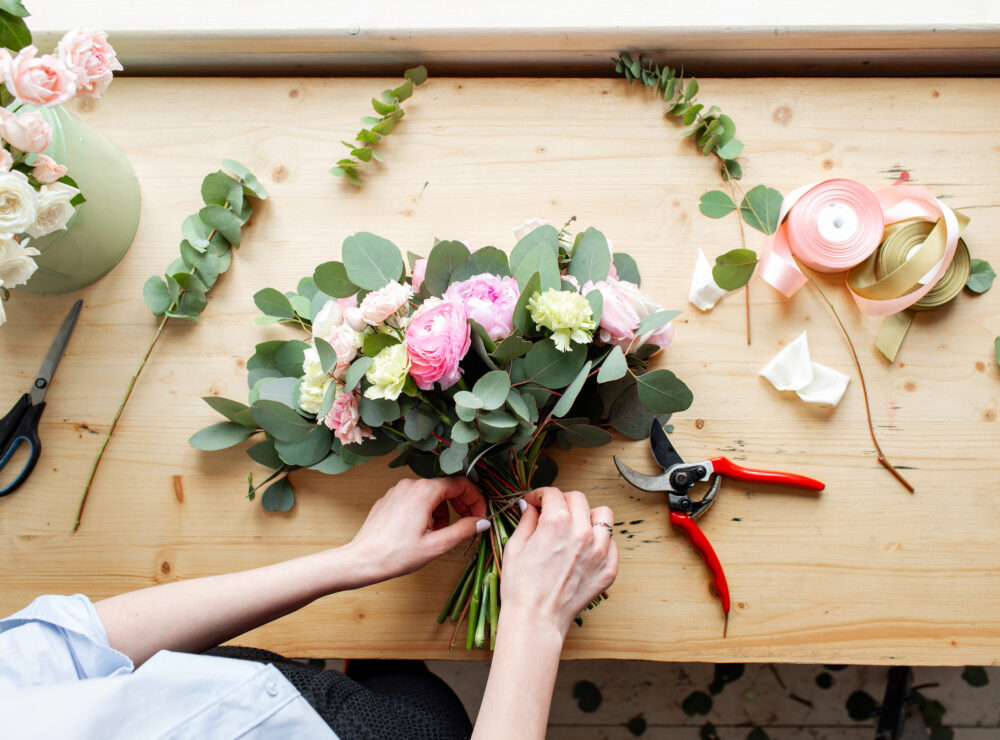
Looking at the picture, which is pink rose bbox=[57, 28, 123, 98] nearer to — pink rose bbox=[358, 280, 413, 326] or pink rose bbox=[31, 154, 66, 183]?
pink rose bbox=[31, 154, 66, 183]

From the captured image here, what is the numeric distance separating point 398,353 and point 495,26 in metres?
0.61

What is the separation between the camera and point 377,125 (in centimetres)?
99

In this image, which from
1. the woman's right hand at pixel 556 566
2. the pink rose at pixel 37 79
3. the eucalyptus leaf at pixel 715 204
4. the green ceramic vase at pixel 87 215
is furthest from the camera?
the eucalyptus leaf at pixel 715 204

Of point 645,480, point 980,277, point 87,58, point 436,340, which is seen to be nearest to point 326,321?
point 436,340

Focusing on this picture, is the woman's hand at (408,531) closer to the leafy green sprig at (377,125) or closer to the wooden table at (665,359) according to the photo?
the wooden table at (665,359)

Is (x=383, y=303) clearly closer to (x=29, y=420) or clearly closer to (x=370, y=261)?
(x=370, y=261)

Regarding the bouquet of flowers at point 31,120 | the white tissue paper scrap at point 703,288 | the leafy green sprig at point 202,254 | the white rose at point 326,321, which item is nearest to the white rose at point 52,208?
the bouquet of flowers at point 31,120

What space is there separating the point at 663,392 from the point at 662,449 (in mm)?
172

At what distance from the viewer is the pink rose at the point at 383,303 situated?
678 millimetres

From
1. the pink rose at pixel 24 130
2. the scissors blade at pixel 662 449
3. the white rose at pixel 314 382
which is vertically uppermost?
the pink rose at pixel 24 130

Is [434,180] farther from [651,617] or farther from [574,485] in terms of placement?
[651,617]

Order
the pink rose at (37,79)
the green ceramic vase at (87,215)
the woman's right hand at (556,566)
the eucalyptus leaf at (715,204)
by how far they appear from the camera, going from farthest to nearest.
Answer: the eucalyptus leaf at (715,204)
the green ceramic vase at (87,215)
the woman's right hand at (556,566)
the pink rose at (37,79)

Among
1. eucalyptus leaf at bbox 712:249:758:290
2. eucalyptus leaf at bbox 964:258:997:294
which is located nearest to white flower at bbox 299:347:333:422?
eucalyptus leaf at bbox 712:249:758:290

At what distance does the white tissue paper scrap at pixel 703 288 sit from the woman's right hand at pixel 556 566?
37cm
